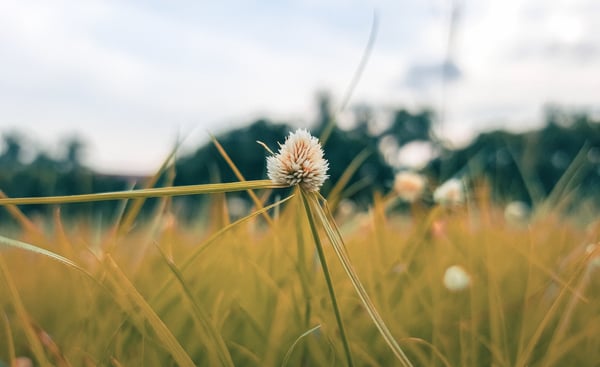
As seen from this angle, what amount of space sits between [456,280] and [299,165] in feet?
1.42

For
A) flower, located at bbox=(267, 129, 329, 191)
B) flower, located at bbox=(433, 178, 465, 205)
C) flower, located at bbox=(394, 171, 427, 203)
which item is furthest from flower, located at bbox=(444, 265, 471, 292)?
flower, located at bbox=(267, 129, 329, 191)

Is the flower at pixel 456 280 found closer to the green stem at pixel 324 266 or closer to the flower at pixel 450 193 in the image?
the flower at pixel 450 193

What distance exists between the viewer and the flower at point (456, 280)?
25.3 inches

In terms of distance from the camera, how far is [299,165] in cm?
28

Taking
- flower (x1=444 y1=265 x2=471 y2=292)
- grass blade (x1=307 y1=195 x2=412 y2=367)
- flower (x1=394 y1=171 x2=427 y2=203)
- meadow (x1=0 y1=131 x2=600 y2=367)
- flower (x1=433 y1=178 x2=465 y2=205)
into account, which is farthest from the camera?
flower (x1=394 y1=171 x2=427 y2=203)

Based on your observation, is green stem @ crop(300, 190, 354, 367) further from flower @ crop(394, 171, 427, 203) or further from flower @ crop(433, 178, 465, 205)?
flower @ crop(394, 171, 427, 203)

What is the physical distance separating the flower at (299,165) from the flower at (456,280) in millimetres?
410

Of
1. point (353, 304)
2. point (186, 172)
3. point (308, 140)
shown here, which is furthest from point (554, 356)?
point (186, 172)

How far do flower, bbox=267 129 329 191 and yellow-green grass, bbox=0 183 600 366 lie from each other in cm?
9

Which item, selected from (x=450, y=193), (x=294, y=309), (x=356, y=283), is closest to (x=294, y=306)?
(x=294, y=309)

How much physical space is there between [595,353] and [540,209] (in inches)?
18.4

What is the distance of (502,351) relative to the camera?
519 mm

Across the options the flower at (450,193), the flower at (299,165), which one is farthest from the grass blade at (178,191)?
the flower at (450,193)

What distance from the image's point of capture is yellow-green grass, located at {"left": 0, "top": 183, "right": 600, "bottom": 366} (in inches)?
17.4
